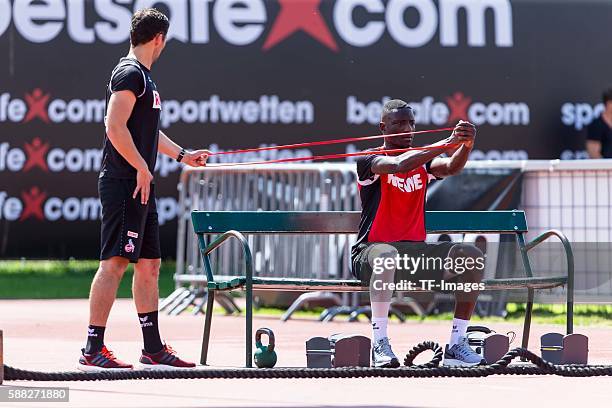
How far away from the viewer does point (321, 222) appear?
27.1 ft

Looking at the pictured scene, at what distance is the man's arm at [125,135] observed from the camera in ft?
23.6

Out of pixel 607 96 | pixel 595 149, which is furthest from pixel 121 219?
pixel 607 96

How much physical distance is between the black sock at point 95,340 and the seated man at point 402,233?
1.43m

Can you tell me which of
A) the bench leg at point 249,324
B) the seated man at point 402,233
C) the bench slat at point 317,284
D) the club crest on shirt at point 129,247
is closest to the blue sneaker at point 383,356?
the seated man at point 402,233

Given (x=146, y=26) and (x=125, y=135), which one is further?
(x=146, y=26)

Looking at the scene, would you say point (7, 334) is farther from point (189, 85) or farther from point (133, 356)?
point (189, 85)

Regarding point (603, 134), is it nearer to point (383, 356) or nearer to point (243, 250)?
point (243, 250)

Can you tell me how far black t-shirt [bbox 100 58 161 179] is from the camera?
7270 millimetres

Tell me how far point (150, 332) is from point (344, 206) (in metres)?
5.03

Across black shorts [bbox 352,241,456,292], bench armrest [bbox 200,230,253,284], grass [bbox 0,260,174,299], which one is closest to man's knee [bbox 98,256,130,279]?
bench armrest [bbox 200,230,253,284]

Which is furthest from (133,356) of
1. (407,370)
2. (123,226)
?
(407,370)

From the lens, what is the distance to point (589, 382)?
22.8 feet

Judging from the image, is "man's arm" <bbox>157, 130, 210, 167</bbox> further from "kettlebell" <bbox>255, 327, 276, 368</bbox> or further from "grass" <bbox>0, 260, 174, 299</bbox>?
"grass" <bbox>0, 260, 174, 299</bbox>

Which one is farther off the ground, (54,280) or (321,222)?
(321,222)
